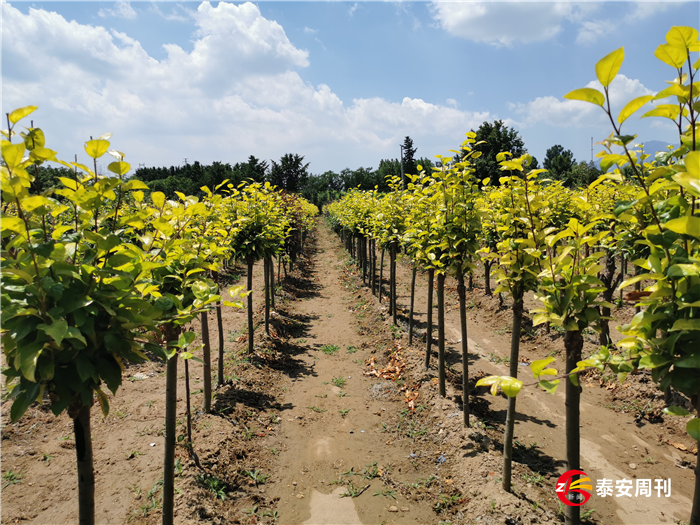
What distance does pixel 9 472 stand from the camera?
201 inches

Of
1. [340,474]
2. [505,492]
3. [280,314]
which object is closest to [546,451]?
[505,492]

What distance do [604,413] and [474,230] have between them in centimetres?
460

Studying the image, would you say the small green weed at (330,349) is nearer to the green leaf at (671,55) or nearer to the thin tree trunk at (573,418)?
the thin tree trunk at (573,418)

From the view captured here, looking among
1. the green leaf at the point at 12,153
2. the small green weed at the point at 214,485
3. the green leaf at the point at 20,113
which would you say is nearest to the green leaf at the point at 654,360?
the green leaf at the point at 12,153

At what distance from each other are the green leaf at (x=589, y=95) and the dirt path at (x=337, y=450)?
4.76m

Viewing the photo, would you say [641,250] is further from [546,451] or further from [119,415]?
[119,415]

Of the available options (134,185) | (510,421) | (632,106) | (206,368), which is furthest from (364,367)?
(632,106)

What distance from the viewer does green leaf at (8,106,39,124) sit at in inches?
69.1

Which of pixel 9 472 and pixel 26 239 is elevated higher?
pixel 26 239

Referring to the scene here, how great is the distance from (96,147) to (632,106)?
2660 millimetres

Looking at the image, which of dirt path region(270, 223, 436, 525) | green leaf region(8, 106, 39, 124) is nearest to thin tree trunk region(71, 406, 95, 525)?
green leaf region(8, 106, 39, 124)

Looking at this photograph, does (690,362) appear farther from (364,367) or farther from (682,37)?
(364,367)

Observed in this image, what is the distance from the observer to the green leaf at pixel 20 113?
176cm

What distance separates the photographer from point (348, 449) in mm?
6055
